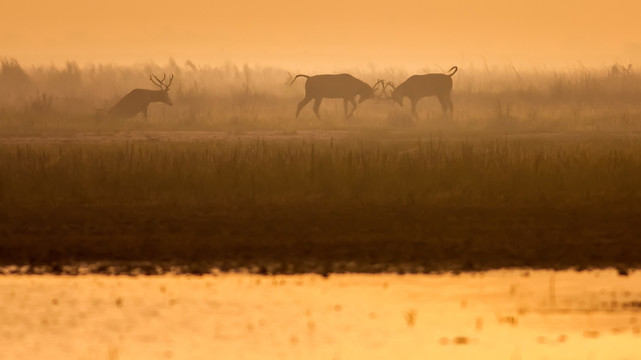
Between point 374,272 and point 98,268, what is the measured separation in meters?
2.08

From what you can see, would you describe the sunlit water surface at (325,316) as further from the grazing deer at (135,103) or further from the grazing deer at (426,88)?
the grazing deer at (426,88)

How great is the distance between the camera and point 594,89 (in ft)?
141

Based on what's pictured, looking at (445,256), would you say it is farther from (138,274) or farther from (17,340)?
(17,340)

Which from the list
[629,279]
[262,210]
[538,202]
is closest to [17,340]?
[629,279]

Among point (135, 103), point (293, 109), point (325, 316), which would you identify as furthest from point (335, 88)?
point (325, 316)

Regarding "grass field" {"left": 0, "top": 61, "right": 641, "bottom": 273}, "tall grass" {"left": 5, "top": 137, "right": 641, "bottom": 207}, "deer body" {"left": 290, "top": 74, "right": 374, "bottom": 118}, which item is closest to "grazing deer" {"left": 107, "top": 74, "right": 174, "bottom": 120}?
"deer body" {"left": 290, "top": 74, "right": 374, "bottom": 118}

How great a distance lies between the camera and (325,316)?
36.0 feet

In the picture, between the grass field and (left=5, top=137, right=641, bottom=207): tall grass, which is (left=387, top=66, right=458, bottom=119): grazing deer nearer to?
the grass field

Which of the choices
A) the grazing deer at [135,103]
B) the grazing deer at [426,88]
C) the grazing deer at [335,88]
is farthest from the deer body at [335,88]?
the grazing deer at [135,103]

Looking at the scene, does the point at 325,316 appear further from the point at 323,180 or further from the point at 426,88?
the point at 426,88

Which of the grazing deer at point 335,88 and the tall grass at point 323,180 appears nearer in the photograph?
the tall grass at point 323,180

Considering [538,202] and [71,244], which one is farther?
[538,202]

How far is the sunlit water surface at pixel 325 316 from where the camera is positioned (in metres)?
9.85

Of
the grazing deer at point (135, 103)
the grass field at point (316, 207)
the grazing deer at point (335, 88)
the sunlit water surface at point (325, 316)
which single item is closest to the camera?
the sunlit water surface at point (325, 316)
